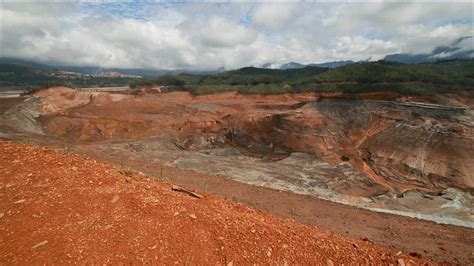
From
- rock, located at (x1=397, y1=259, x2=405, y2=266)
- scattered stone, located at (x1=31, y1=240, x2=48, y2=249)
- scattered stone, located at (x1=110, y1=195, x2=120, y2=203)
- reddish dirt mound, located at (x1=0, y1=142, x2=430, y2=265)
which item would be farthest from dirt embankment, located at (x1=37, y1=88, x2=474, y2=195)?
scattered stone, located at (x1=31, y1=240, x2=48, y2=249)

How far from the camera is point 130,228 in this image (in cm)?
431

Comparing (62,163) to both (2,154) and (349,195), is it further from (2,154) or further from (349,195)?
(349,195)

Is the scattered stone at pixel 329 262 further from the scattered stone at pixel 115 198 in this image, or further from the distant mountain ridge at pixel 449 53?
the distant mountain ridge at pixel 449 53

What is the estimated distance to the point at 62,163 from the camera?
19.6 ft

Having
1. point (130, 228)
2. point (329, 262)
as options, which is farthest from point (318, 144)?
point (130, 228)

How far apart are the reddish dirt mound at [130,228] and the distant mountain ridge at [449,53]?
119 m

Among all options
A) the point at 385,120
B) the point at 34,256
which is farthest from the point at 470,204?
the point at 34,256

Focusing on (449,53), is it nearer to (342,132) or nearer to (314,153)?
(342,132)

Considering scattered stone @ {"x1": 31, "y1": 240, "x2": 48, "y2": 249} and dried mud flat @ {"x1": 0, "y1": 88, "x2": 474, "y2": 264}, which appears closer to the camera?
scattered stone @ {"x1": 31, "y1": 240, "x2": 48, "y2": 249}

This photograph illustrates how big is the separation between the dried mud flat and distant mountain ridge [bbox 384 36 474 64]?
9955 cm

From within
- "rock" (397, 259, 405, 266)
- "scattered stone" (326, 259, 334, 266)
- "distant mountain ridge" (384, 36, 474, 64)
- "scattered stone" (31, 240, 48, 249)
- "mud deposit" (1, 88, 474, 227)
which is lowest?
"mud deposit" (1, 88, 474, 227)

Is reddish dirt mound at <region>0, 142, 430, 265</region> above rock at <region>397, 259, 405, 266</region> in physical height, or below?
above

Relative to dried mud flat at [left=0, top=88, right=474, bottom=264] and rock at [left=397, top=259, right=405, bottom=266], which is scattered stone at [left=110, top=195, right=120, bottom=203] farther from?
dried mud flat at [left=0, top=88, right=474, bottom=264]

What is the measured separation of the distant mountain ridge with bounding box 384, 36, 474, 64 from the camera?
118500 mm
